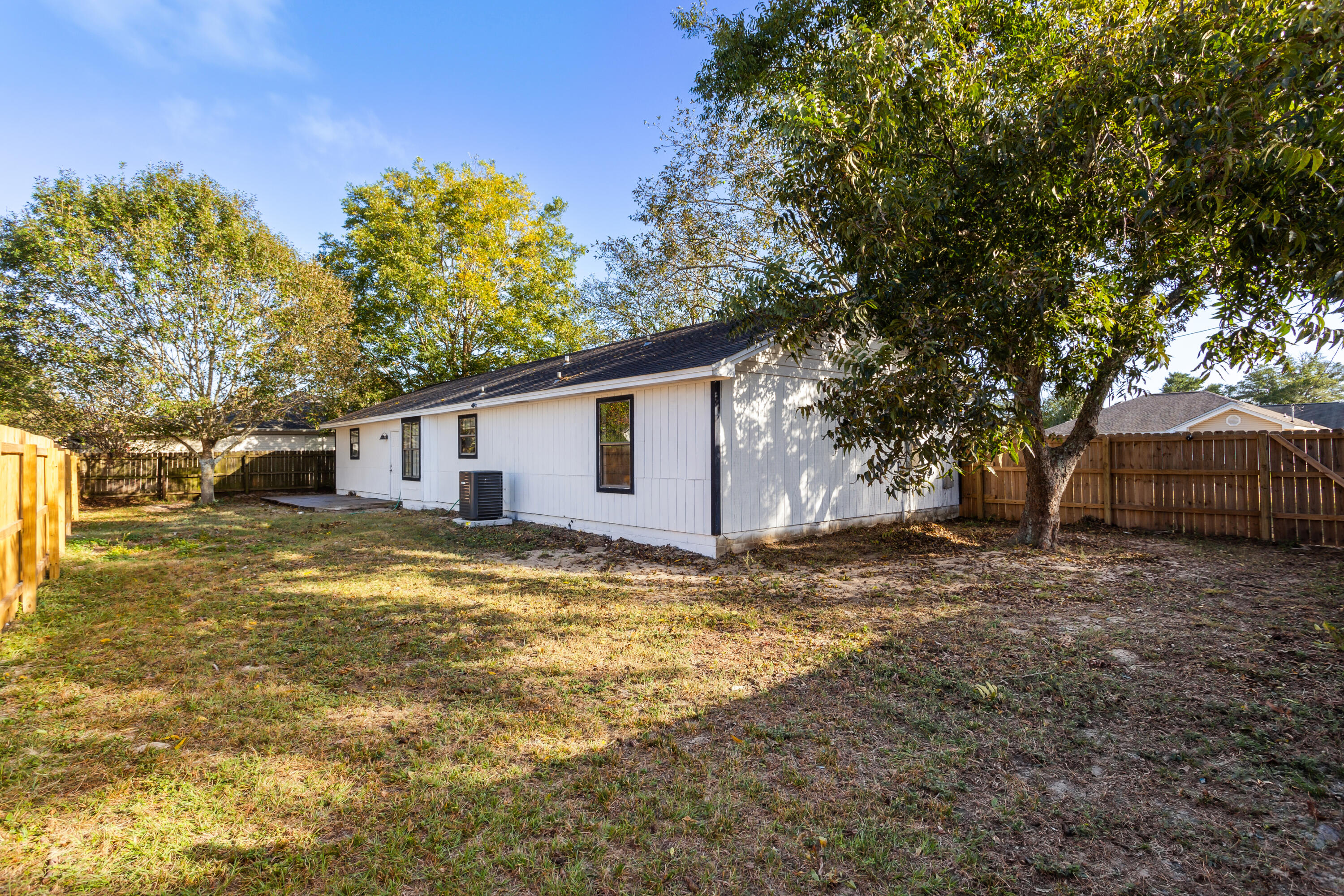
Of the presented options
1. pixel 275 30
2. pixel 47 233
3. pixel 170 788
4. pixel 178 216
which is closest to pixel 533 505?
pixel 170 788

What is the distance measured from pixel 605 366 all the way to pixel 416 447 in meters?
6.82

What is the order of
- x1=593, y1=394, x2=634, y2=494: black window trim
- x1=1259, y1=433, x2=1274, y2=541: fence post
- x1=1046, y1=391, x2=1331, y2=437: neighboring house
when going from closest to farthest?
x1=1259, y1=433, x2=1274, y2=541: fence post → x1=593, y1=394, x2=634, y2=494: black window trim → x1=1046, y1=391, x2=1331, y2=437: neighboring house

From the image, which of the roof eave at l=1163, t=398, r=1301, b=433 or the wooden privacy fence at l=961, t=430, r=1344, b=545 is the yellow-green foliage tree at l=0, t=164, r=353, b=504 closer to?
the wooden privacy fence at l=961, t=430, r=1344, b=545

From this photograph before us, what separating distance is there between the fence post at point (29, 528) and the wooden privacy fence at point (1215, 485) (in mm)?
9845

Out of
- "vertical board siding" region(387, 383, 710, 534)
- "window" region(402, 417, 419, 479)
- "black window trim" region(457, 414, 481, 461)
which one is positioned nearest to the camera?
"vertical board siding" region(387, 383, 710, 534)

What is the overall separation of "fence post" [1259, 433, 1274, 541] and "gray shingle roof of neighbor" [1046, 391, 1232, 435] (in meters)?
13.7

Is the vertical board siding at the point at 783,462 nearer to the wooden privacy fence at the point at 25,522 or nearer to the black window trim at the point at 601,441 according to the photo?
the black window trim at the point at 601,441

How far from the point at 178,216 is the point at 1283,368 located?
21.2 meters

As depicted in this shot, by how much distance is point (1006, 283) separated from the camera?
6125 millimetres

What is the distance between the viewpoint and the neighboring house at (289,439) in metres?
21.6

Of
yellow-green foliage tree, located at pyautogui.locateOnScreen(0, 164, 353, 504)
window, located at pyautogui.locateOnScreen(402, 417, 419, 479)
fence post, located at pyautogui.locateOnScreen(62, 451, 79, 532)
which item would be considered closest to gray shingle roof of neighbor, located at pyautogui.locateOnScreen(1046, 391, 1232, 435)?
window, located at pyautogui.locateOnScreen(402, 417, 419, 479)

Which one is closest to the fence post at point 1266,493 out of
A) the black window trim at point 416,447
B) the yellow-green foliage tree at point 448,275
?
the black window trim at point 416,447

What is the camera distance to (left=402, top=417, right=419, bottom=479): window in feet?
51.3

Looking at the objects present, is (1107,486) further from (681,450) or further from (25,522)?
(25,522)
